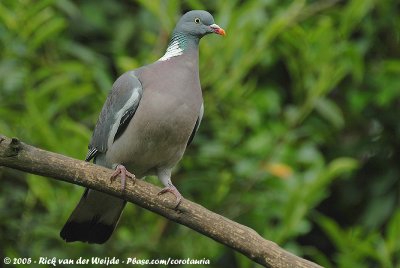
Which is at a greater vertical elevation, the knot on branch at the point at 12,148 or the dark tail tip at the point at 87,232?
the knot on branch at the point at 12,148

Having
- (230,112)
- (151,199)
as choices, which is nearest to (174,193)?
(151,199)

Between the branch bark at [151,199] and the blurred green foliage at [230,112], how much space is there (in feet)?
3.08

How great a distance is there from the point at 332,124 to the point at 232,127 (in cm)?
77

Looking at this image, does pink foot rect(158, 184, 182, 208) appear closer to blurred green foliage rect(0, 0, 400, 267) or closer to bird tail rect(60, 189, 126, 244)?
bird tail rect(60, 189, 126, 244)

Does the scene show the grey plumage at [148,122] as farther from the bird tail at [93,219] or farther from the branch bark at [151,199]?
the branch bark at [151,199]

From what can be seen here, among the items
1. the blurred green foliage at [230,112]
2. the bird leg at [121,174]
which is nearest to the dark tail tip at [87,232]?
the blurred green foliage at [230,112]

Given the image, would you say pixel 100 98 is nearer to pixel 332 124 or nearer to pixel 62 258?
pixel 62 258

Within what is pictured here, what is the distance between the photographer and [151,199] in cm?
345

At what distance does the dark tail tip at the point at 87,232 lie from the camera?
3938 mm

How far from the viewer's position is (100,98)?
451 centimetres

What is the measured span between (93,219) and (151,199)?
63cm

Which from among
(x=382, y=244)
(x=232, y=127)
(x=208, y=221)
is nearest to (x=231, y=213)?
(x=232, y=127)

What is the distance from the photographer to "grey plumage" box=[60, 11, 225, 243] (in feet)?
12.3

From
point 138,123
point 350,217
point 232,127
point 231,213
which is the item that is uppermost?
point 138,123
